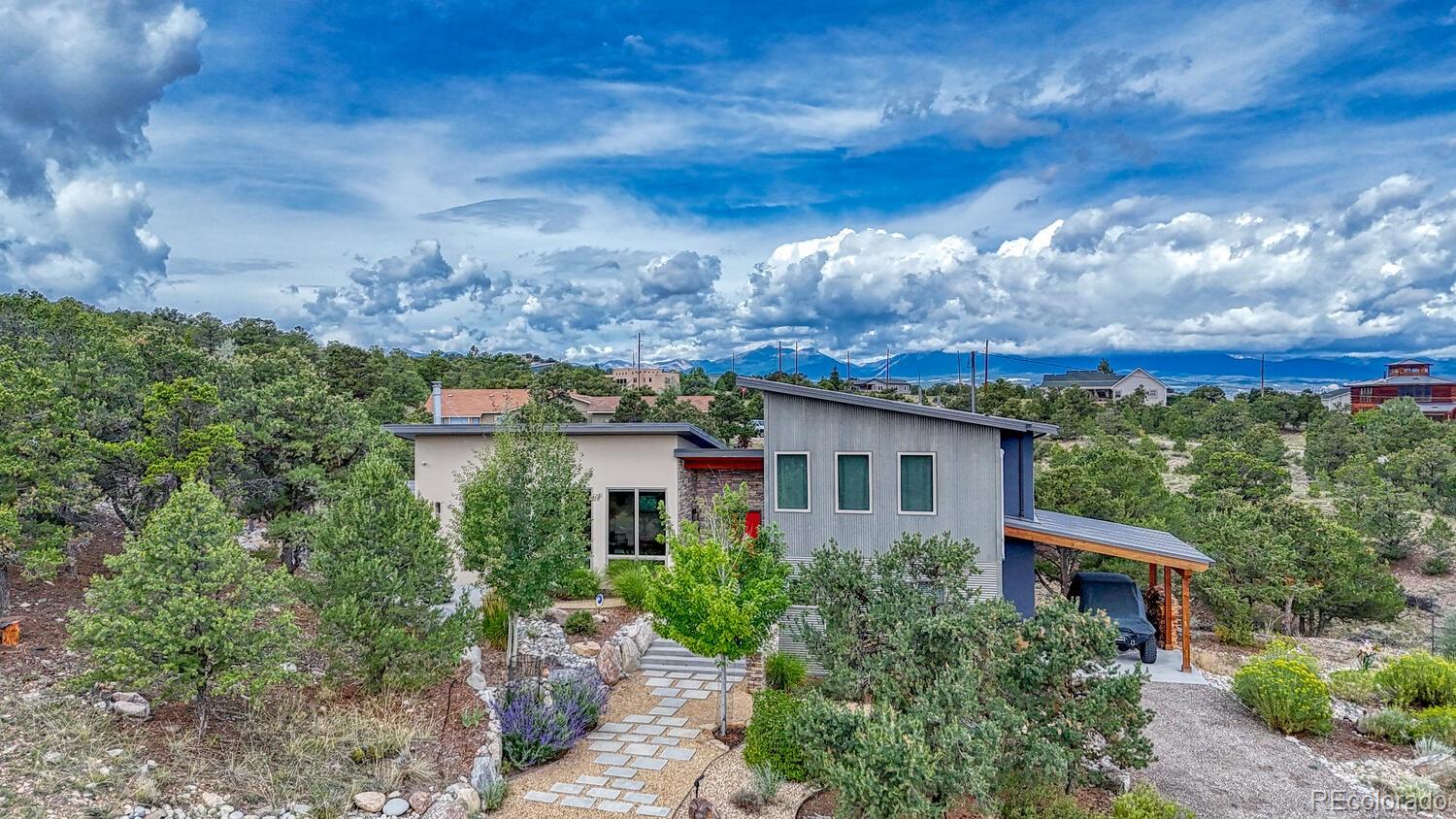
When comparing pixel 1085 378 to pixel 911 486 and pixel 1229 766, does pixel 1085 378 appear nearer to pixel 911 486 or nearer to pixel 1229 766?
pixel 911 486

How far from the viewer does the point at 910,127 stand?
20.8m

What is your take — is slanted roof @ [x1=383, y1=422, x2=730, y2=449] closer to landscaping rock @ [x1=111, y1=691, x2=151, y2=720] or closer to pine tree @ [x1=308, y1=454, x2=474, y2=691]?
pine tree @ [x1=308, y1=454, x2=474, y2=691]

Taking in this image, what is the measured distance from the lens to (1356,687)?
38.3 feet

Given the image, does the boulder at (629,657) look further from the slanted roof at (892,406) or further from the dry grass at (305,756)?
the slanted roof at (892,406)

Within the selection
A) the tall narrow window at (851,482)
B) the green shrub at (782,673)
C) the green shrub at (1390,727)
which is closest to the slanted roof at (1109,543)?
the tall narrow window at (851,482)

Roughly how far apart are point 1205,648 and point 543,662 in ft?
43.1

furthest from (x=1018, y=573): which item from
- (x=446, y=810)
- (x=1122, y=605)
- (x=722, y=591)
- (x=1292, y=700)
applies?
(x=446, y=810)

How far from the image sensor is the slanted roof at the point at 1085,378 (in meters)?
89.8

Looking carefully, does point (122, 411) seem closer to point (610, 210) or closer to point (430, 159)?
point (430, 159)

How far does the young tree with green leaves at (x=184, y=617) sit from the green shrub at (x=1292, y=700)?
13104 mm

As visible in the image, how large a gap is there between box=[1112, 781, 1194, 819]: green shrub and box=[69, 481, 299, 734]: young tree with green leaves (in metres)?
9.29

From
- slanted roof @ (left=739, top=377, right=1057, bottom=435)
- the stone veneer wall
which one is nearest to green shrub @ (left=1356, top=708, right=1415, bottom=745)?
slanted roof @ (left=739, top=377, right=1057, bottom=435)

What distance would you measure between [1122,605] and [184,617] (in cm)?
1437

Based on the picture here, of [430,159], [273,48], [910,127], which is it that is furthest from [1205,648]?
[273,48]
